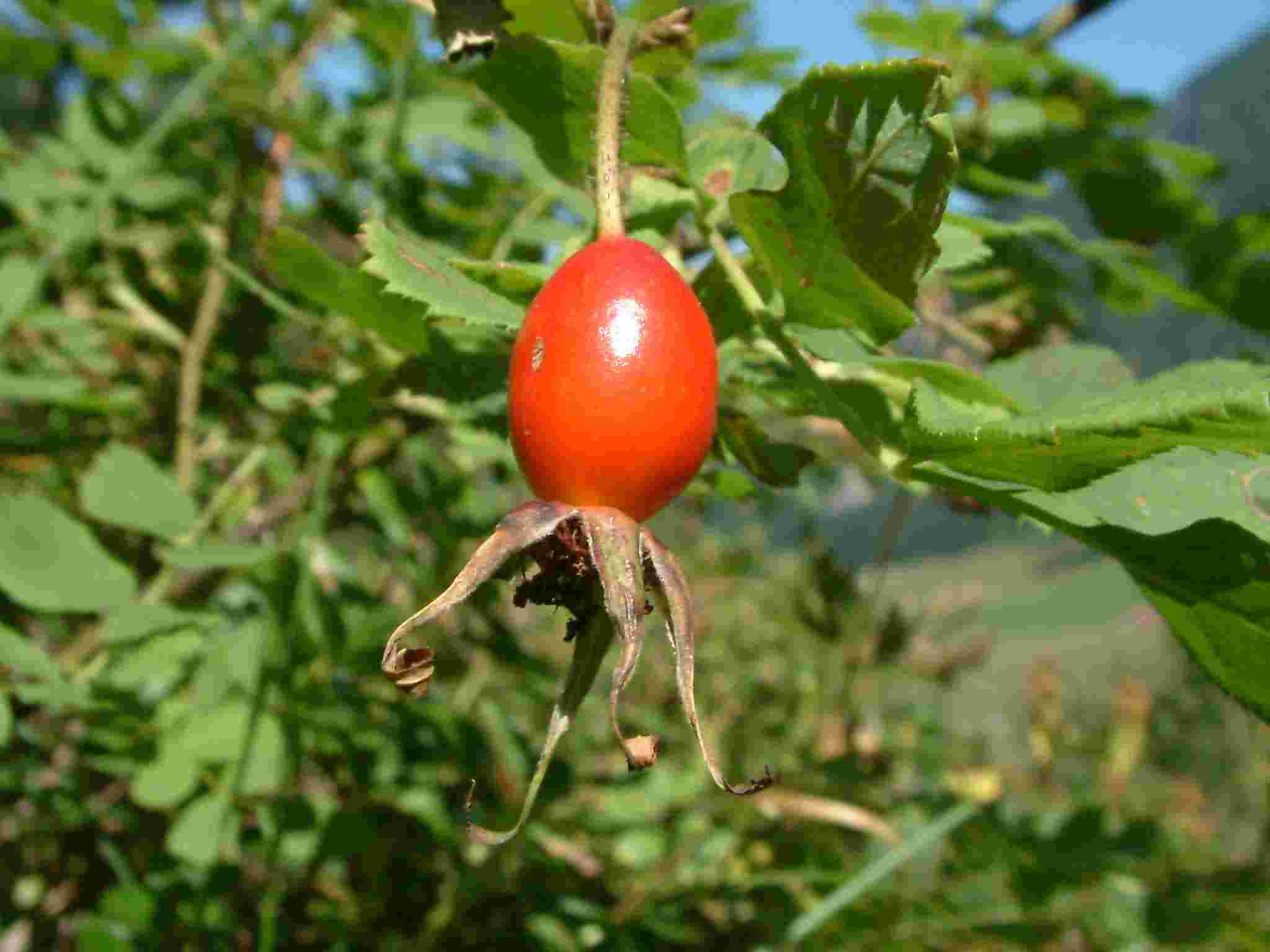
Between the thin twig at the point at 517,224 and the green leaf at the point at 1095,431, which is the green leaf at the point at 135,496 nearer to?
the thin twig at the point at 517,224

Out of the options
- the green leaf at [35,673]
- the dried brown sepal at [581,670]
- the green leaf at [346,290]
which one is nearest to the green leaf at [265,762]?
the green leaf at [35,673]

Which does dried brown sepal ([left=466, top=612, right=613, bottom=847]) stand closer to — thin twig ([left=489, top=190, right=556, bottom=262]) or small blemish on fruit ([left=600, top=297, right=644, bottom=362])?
small blemish on fruit ([left=600, top=297, right=644, bottom=362])

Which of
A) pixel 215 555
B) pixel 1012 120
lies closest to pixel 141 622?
pixel 215 555

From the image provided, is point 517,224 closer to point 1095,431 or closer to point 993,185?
point 993,185

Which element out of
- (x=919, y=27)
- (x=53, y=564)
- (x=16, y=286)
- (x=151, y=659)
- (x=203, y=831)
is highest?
(x=919, y=27)

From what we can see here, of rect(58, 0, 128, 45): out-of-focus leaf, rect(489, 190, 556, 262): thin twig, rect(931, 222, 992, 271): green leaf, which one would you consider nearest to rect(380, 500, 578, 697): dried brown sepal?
rect(931, 222, 992, 271): green leaf

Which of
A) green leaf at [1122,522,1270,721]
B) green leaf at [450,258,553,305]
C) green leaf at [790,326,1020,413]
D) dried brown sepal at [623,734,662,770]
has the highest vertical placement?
green leaf at [450,258,553,305]

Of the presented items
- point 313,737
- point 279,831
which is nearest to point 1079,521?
point 279,831
